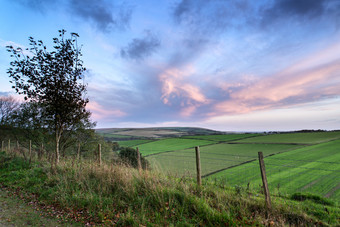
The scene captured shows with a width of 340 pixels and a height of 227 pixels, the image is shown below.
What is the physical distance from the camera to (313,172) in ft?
87.1

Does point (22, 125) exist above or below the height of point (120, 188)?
above

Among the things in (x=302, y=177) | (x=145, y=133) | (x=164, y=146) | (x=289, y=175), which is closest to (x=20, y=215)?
(x=289, y=175)

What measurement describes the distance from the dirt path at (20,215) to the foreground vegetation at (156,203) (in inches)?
20.4

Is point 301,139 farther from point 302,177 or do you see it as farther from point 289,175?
point 289,175

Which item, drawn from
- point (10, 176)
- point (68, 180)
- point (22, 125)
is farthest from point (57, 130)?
point (22, 125)

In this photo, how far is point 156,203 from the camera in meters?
5.25

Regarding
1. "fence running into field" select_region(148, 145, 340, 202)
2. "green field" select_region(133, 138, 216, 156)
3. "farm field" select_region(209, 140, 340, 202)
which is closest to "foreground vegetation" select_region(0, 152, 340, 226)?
"fence running into field" select_region(148, 145, 340, 202)

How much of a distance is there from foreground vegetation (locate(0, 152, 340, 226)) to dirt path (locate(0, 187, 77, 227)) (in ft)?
1.70

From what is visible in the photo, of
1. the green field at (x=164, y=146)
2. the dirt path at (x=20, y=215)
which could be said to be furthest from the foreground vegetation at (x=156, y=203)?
the green field at (x=164, y=146)

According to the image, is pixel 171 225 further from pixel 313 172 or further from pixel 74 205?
pixel 313 172

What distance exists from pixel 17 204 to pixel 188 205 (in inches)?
230

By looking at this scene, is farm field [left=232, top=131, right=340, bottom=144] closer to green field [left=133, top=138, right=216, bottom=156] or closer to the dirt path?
green field [left=133, top=138, right=216, bottom=156]

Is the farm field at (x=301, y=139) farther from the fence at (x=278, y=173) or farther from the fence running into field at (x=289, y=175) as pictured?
the fence running into field at (x=289, y=175)

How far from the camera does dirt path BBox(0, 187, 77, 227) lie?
4.64 m
